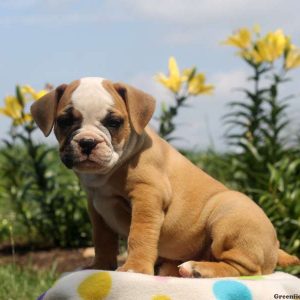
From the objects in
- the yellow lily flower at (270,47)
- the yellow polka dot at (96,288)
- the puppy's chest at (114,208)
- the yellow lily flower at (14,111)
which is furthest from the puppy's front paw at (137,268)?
the yellow lily flower at (270,47)

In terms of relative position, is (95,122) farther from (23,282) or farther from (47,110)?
(23,282)

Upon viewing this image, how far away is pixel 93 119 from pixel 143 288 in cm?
57

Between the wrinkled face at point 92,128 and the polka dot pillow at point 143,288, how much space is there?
0.36 m

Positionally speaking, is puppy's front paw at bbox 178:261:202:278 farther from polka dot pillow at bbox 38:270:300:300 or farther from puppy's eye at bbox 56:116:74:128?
puppy's eye at bbox 56:116:74:128

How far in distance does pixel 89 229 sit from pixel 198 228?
3175mm

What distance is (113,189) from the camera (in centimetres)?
238

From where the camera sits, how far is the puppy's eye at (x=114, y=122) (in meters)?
2.24

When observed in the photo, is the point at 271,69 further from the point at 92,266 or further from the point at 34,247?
the point at 92,266

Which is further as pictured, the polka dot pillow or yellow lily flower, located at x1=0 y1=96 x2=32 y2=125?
yellow lily flower, located at x1=0 y1=96 x2=32 y2=125

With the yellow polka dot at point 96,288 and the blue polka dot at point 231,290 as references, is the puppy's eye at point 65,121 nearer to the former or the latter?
the yellow polka dot at point 96,288

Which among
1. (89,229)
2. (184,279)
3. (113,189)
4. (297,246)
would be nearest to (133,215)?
(113,189)

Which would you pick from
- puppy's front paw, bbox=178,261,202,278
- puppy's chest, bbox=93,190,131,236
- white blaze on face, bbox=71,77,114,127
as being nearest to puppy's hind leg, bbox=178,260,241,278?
puppy's front paw, bbox=178,261,202,278

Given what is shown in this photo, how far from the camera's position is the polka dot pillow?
212 centimetres

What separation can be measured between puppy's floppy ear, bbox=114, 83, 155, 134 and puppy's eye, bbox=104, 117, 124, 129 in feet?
0.16
